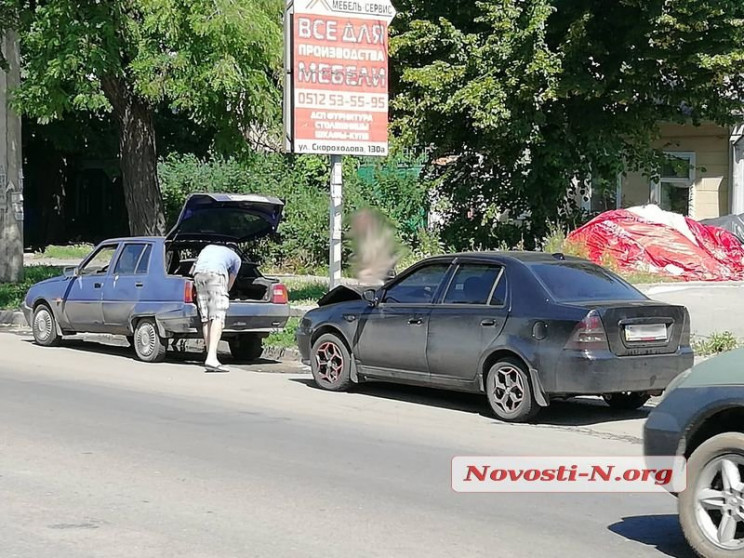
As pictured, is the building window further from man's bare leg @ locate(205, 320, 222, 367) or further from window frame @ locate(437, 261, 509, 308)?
window frame @ locate(437, 261, 509, 308)

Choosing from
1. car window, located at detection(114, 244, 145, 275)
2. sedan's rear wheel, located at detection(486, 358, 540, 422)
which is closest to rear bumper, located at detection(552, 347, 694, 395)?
sedan's rear wheel, located at detection(486, 358, 540, 422)

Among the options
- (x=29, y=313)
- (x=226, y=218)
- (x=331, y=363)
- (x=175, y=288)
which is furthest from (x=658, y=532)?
(x=29, y=313)

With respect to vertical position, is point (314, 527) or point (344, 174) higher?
point (344, 174)

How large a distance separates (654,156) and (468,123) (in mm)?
3687

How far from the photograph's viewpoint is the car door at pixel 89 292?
15.1 metres

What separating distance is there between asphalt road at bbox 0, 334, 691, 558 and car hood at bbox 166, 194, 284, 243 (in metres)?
2.88

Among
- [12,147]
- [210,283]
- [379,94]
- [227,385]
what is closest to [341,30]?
[379,94]

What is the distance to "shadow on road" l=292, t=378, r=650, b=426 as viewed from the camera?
1050 cm

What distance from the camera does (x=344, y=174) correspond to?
1013 inches

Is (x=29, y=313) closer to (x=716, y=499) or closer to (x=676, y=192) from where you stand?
(x=716, y=499)

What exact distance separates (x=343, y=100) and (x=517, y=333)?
658 cm

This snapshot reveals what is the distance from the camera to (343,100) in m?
15.6

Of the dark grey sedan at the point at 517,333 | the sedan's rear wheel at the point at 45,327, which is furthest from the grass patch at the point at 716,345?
the sedan's rear wheel at the point at 45,327

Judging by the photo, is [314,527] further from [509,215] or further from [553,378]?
[509,215]
